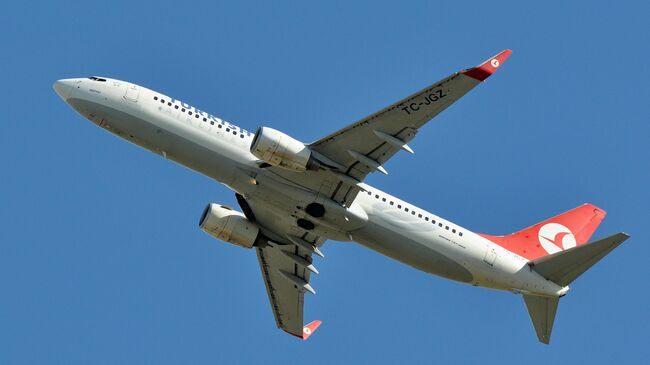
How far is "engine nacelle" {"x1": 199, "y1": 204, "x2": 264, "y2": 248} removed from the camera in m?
57.8

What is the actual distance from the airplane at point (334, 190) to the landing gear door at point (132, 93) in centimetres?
6

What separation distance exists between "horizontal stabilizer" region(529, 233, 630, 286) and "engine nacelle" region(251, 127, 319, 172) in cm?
1456

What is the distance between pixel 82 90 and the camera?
53875mm

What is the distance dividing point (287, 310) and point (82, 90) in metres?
19.2

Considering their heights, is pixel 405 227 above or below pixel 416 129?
below

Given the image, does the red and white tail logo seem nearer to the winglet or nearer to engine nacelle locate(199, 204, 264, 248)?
the winglet

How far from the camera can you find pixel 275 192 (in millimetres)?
53219

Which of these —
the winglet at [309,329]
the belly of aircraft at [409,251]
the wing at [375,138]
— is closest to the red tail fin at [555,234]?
the belly of aircraft at [409,251]

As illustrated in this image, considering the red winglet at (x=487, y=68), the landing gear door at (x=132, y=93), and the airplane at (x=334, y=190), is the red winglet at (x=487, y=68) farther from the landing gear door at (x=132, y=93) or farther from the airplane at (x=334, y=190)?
the landing gear door at (x=132, y=93)

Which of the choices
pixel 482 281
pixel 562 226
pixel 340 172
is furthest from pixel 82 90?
pixel 562 226

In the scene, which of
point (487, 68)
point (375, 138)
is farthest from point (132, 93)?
point (487, 68)

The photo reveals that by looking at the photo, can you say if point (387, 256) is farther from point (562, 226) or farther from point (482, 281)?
point (562, 226)

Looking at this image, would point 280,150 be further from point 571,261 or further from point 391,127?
point 571,261

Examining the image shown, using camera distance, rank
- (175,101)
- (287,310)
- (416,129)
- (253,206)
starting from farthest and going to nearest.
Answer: (287,310), (253,206), (175,101), (416,129)
